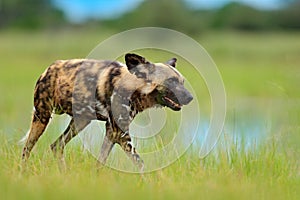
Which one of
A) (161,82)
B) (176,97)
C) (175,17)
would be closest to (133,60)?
(161,82)

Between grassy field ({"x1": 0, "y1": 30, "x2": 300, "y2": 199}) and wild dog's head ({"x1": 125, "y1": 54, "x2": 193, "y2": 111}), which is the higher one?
wild dog's head ({"x1": 125, "y1": 54, "x2": 193, "y2": 111})

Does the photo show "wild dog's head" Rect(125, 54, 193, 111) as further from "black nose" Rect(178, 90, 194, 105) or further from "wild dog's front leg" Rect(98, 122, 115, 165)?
"wild dog's front leg" Rect(98, 122, 115, 165)

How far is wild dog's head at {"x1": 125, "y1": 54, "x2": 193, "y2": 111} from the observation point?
5.14 m

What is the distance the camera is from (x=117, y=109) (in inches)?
208

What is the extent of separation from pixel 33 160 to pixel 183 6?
30.9 metres

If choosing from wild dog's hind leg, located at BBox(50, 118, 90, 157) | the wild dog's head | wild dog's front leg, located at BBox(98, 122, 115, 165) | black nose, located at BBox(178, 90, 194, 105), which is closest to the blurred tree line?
wild dog's hind leg, located at BBox(50, 118, 90, 157)

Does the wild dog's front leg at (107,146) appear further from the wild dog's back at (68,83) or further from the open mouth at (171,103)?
the open mouth at (171,103)

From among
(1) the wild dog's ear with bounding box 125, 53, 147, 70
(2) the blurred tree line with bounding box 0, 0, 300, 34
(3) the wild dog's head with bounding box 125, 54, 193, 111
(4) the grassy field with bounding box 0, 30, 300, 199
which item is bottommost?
(4) the grassy field with bounding box 0, 30, 300, 199

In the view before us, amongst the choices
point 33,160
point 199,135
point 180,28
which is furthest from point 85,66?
point 180,28

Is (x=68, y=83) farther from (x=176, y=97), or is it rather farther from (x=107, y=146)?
(x=176, y=97)

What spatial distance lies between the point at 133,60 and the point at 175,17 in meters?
27.5

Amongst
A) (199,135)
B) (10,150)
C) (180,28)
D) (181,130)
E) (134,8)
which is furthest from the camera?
(134,8)

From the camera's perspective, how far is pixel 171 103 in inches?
204

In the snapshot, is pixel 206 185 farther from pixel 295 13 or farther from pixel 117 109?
pixel 295 13
